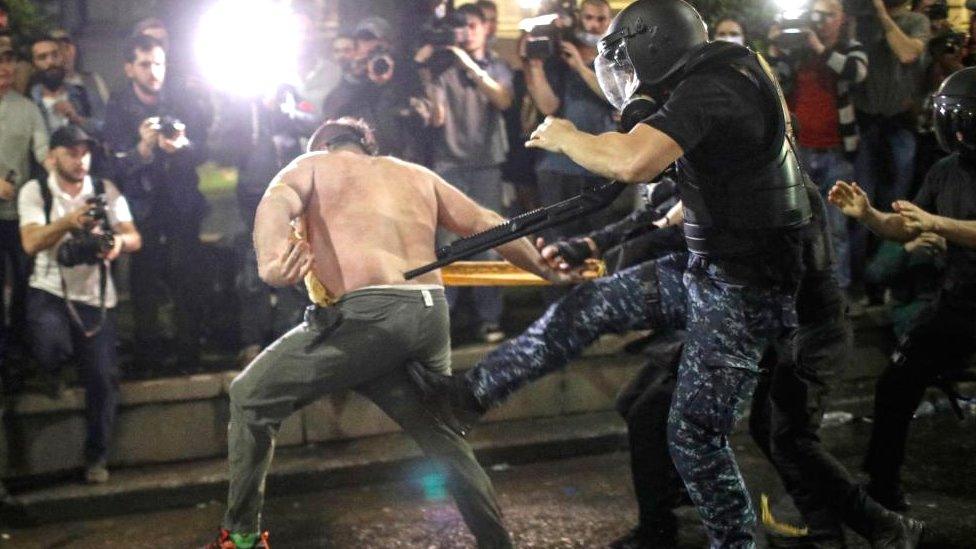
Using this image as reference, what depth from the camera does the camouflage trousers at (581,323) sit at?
4.61 metres

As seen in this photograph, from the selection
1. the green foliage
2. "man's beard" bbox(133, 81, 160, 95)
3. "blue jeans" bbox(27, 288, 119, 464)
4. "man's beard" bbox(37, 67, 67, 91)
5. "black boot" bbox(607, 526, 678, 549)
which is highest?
the green foliage

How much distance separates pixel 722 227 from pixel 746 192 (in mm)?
153

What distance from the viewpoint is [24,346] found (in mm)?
7309

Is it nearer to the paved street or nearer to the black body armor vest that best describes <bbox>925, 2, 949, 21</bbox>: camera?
the paved street

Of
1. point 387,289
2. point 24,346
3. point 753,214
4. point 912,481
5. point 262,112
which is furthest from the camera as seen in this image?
point 262,112

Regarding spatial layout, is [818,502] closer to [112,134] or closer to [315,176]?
[315,176]

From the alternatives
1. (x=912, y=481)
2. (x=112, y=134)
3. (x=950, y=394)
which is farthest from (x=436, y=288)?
(x=112, y=134)

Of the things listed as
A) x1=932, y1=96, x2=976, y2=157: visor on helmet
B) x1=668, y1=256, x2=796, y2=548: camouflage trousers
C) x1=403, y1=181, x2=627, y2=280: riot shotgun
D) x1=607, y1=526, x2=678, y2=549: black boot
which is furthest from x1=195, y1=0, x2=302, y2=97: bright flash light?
x1=668, y1=256, x2=796, y2=548: camouflage trousers

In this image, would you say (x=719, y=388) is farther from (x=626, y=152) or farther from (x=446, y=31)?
(x=446, y=31)

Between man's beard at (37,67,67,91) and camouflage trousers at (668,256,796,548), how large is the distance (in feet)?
16.8

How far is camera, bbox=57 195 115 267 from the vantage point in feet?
22.5

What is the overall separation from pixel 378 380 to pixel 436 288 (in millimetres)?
456

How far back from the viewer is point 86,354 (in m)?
6.96

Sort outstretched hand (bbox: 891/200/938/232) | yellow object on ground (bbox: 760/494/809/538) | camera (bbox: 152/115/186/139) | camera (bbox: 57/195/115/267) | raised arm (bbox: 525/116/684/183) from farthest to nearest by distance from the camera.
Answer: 1. camera (bbox: 152/115/186/139)
2. camera (bbox: 57/195/115/267)
3. yellow object on ground (bbox: 760/494/809/538)
4. outstretched hand (bbox: 891/200/938/232)
5. raised arm (bbox: 525/116/684/183)
